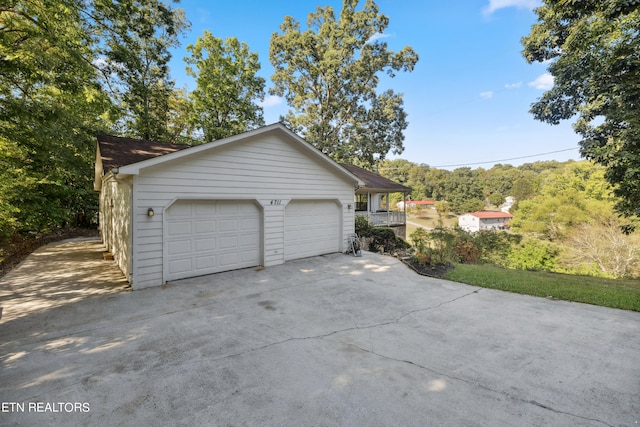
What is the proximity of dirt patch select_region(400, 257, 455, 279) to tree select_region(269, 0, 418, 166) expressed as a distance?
49.9ft

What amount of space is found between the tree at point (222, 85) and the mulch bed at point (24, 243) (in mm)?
9453

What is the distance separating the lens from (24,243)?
11672 millimetres

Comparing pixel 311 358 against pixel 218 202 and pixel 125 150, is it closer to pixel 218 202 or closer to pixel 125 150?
pixel 218 202

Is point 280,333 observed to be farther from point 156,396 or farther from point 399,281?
point 399,281

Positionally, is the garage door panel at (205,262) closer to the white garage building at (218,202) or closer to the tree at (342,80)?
the white garage building at (218,202)

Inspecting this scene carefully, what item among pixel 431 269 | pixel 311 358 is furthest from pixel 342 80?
pixel 311 358

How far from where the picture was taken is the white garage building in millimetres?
6141

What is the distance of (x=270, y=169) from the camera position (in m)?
8.13

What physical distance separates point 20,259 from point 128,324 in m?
8.20

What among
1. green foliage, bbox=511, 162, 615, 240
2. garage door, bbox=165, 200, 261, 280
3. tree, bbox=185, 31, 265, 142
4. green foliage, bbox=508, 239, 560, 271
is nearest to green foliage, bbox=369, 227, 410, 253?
garage door, bbox=165, 200, 261, 280

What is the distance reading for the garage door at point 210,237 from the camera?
6.69 meters

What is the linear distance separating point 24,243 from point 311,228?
12.2 meters

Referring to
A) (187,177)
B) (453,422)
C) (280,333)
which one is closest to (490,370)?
(453,422)

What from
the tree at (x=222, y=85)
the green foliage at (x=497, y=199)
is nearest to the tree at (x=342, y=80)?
the tree at (x=222, y=85)
